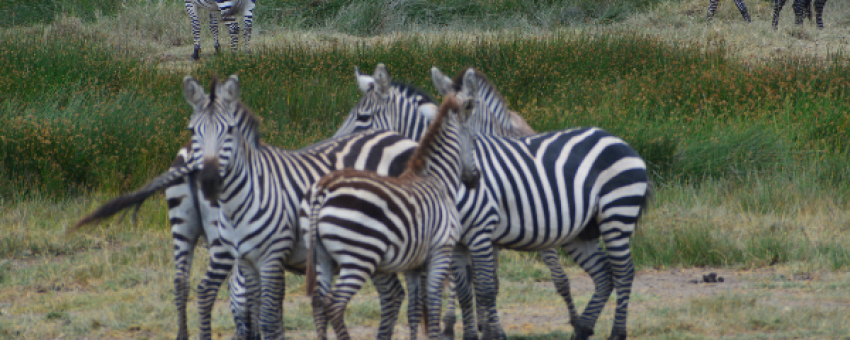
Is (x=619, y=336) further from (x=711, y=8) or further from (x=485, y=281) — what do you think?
(x=711, y=8)

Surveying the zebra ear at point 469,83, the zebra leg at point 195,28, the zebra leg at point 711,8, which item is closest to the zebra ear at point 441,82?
the zebra ear at point 469,83

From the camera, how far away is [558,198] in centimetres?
463

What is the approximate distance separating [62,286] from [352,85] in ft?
16.8

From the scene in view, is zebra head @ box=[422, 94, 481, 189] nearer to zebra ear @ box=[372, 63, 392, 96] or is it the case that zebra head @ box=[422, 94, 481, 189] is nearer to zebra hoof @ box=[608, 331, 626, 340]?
zebra ear @ box=[372, 63, 392, 96]

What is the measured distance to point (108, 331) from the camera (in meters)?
5.10

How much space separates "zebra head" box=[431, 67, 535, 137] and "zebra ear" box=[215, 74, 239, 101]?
1.30 m

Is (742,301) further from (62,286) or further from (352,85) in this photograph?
(352,85)

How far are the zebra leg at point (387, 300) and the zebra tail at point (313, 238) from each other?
2.52ft

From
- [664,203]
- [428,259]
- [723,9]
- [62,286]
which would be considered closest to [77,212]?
[62,286]

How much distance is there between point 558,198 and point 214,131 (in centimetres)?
201

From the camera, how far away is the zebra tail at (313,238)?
355 centimetres

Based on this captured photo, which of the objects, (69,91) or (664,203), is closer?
(664,203)

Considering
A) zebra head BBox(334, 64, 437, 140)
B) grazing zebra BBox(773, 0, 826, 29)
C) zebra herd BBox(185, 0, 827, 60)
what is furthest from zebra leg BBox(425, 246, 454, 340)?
grazing zebra BBox(773, 0, 826, 29)

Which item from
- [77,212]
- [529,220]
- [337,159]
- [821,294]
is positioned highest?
[337,159]
